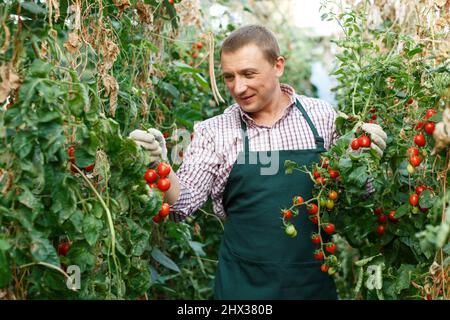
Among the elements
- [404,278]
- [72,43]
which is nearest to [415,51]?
[404,278]

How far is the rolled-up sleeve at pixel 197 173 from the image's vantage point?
171 centimetres

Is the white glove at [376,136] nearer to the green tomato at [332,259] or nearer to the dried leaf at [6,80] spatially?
the green tomato at [332,259]

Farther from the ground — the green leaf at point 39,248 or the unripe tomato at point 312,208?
the unripe tomato at point 312,208

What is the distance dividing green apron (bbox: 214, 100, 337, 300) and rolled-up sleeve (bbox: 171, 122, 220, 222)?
0.07 metres

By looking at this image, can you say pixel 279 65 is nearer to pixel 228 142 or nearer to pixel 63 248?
Result: pixel 228 142

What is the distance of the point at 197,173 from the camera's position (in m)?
1.76

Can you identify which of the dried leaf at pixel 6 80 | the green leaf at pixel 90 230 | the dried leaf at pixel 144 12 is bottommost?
the green leaf at pixel 90 230

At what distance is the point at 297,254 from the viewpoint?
1739 mm

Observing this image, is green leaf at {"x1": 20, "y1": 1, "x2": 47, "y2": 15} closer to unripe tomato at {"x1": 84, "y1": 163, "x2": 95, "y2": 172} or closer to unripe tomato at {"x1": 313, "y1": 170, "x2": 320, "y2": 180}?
unripe tomato at {"x1": 84, "y1": 163, "x2": 95, "y2": 172}

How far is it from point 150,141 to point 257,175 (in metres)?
0.43

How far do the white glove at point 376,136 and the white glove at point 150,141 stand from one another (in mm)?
531

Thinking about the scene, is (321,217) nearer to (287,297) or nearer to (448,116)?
(287,297)

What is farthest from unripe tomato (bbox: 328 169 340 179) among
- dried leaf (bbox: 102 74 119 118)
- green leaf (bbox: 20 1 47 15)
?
green leaf (bbox: 20 1 47 15)

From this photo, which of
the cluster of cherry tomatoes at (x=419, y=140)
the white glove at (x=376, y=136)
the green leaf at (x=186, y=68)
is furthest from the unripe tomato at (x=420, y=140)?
the green leaf at (x=186, y=68)
